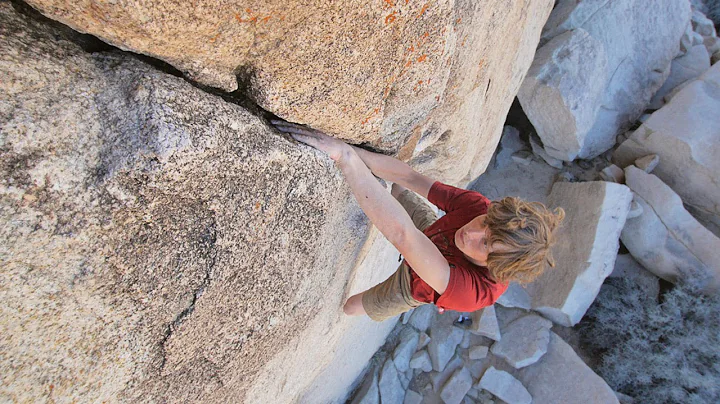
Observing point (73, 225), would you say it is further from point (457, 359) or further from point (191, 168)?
point (457, 359)

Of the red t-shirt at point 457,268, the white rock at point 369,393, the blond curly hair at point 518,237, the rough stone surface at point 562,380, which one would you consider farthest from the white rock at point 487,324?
the blond curly hair at point 518,237

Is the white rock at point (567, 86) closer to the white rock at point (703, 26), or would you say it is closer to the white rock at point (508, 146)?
the white rock at point (508, 146)

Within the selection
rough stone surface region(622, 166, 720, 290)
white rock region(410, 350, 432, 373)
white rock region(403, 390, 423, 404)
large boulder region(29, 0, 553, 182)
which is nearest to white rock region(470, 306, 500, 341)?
white rock region(410, 350, 432, 373)

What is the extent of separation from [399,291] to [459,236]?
524 mm

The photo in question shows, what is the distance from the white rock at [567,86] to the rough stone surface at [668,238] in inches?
29.9

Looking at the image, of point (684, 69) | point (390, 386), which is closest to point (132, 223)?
point (390, 386)

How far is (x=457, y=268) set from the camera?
1.68 metres

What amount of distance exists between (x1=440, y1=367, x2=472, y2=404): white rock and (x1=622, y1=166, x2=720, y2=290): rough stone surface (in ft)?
6.85

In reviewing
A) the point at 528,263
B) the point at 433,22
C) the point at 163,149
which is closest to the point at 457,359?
the point at 528,263

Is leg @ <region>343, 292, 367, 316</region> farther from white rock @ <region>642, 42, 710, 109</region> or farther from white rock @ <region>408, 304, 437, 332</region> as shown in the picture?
white rock @ <region>642, 42, 710, 109</region>

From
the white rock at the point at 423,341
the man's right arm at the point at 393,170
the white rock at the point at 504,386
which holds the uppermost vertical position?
the man's right arm at the point at 393,170

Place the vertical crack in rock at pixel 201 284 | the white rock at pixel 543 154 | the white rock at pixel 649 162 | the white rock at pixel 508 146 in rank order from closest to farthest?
the vertical crack in rock at pixel 201 284 → the white rock at pixel 649 162 → the white rock at pixel 543 154 → the white rock at pixel 508 146

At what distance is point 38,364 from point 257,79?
3.10 ft

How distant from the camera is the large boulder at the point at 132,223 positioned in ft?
3.33
